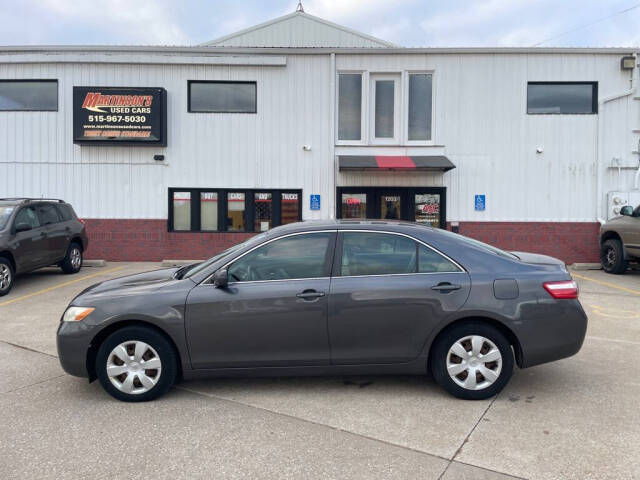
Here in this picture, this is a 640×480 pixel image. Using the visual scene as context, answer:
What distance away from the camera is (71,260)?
440 inches

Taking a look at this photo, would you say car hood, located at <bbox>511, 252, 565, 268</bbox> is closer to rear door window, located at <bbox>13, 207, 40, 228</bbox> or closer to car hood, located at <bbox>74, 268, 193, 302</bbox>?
car hood, located at <bbox>74, 268, 193, 302</bbox>

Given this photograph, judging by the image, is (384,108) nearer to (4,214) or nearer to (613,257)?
(613,257)

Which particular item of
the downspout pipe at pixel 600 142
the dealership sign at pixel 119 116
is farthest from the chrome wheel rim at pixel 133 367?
the downspout pipe at pixel 600 142

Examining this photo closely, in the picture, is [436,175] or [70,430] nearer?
[70,430]

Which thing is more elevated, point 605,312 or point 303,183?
point 303,183

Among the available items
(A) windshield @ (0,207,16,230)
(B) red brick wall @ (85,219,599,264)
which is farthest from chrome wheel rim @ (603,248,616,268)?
(A) windshield @ (0,207,16,230)

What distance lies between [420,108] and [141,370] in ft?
37.4

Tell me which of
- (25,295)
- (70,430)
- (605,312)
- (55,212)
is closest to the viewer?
(70,430)

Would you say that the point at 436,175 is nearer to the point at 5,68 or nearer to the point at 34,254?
the point at 34,254

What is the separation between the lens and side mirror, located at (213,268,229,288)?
13.3 ft

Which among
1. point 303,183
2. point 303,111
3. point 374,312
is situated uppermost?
point 303,111

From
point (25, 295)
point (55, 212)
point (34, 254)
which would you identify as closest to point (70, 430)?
point (25, 295)

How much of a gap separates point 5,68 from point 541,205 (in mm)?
15086

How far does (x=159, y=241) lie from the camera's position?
534 inches
